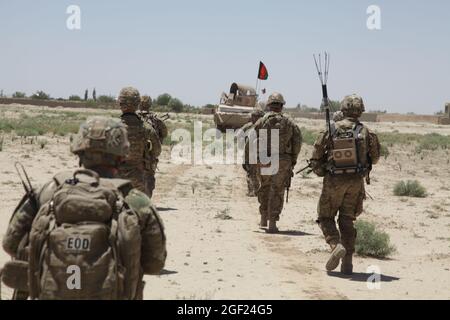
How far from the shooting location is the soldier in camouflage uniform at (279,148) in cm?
1102

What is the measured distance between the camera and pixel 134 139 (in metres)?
8.49

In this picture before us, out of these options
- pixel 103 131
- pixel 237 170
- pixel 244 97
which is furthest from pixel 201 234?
pixel 244 97

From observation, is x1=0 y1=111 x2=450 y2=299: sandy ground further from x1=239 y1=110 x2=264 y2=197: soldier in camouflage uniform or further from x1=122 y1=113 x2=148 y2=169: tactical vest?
x1=122 y1=113 x2=148 y2=169: tactical vest

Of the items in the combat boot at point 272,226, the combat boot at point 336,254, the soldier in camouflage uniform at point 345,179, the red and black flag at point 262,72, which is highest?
the red and black flag at point 262,72

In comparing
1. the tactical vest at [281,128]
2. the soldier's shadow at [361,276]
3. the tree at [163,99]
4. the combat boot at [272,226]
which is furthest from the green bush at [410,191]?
the tree at [163,99]

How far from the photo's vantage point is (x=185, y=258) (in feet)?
29.7

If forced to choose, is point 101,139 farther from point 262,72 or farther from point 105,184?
point 262,72

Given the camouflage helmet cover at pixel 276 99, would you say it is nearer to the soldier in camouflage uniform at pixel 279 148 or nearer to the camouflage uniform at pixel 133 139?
the soldier in camouflage uniform at pixel 279 148

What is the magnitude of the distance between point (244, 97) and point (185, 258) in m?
28.6

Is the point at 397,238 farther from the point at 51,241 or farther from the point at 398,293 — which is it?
the point at 51,241

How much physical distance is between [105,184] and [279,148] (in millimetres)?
7172

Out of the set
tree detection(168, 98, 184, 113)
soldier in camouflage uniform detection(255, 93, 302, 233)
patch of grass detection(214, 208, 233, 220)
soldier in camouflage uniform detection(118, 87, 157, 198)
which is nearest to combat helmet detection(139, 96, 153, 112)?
soldier in camouflage uniform detection(255, 93, 302, 233)

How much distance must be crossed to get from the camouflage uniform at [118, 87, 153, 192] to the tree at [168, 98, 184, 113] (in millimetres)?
63940

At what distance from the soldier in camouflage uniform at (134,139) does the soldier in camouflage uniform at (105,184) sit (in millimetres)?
3976
